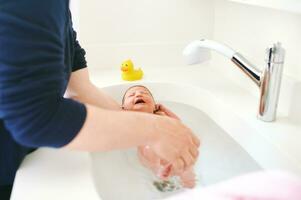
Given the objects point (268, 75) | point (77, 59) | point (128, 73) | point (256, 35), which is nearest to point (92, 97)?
point (77, 59)

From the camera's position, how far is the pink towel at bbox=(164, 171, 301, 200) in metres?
0.38

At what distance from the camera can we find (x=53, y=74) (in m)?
0.49

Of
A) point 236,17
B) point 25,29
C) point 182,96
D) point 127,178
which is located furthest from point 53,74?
point 236,17

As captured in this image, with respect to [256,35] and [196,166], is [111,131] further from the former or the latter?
[256,35]

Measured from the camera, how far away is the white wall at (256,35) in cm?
92

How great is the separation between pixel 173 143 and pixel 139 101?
Result: 460 mm

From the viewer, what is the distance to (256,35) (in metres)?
1.07

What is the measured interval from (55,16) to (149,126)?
23cm

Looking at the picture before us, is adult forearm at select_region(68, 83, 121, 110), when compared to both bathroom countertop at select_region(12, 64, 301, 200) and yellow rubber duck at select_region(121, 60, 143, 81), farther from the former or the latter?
yellow rubber duck at select_region(121, 60, 143, 81)

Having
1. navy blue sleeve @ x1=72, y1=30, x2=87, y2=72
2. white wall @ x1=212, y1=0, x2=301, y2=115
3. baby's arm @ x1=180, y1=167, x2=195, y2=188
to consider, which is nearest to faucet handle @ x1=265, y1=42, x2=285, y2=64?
white wall @ x1=212, y1=0, x2=301, y2=115

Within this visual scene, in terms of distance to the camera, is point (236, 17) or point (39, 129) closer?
point (39, 129)

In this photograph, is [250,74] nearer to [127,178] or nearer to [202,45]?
[202,45]

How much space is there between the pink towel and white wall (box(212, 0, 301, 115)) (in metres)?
0.55

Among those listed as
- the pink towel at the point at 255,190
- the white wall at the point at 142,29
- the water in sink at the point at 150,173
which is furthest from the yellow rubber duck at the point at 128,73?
the pink towel at the point at 255,190
